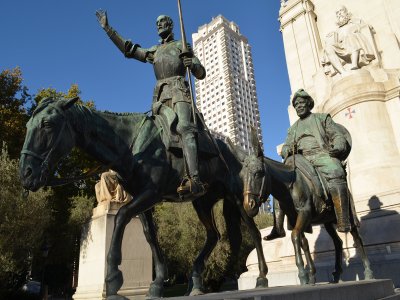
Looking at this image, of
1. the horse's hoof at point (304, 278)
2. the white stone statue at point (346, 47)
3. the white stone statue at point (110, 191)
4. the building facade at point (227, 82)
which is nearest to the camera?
the horse's hoof at point (304, 278)

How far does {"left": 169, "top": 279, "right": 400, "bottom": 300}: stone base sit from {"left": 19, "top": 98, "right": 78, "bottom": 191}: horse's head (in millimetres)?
1910

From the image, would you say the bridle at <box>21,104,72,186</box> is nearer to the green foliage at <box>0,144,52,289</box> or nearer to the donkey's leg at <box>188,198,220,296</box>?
the donkey's leg at <box>188,198,220,296</box>

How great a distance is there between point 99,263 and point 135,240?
104 centimetres

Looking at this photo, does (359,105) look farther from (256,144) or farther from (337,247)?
(256,144)

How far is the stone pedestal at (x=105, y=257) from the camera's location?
909cm

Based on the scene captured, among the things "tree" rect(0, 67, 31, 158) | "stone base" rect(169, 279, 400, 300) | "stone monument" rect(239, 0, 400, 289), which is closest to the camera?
"stone base" rect(169, 279, 400, 300)

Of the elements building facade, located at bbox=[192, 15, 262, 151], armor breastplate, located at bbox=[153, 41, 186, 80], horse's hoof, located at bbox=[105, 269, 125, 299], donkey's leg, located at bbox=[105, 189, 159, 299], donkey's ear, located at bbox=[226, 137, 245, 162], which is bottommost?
horse's hoof, located at bbox=[105, 269, 125, 299]

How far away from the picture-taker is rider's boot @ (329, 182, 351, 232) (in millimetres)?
6070

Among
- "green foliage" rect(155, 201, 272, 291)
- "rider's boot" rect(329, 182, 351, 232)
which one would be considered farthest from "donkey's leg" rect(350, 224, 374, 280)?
"green foliage" rect(155, 201, 272, 291)

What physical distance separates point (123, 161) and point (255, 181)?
1862mm

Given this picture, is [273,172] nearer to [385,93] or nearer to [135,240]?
[135,240]

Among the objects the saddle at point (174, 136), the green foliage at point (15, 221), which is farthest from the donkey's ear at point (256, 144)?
the green foliage at point (15, 221)

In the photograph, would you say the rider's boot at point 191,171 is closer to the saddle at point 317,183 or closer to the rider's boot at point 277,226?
the rider's boot at point 277,226

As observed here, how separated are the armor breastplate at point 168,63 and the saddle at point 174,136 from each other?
72cm
